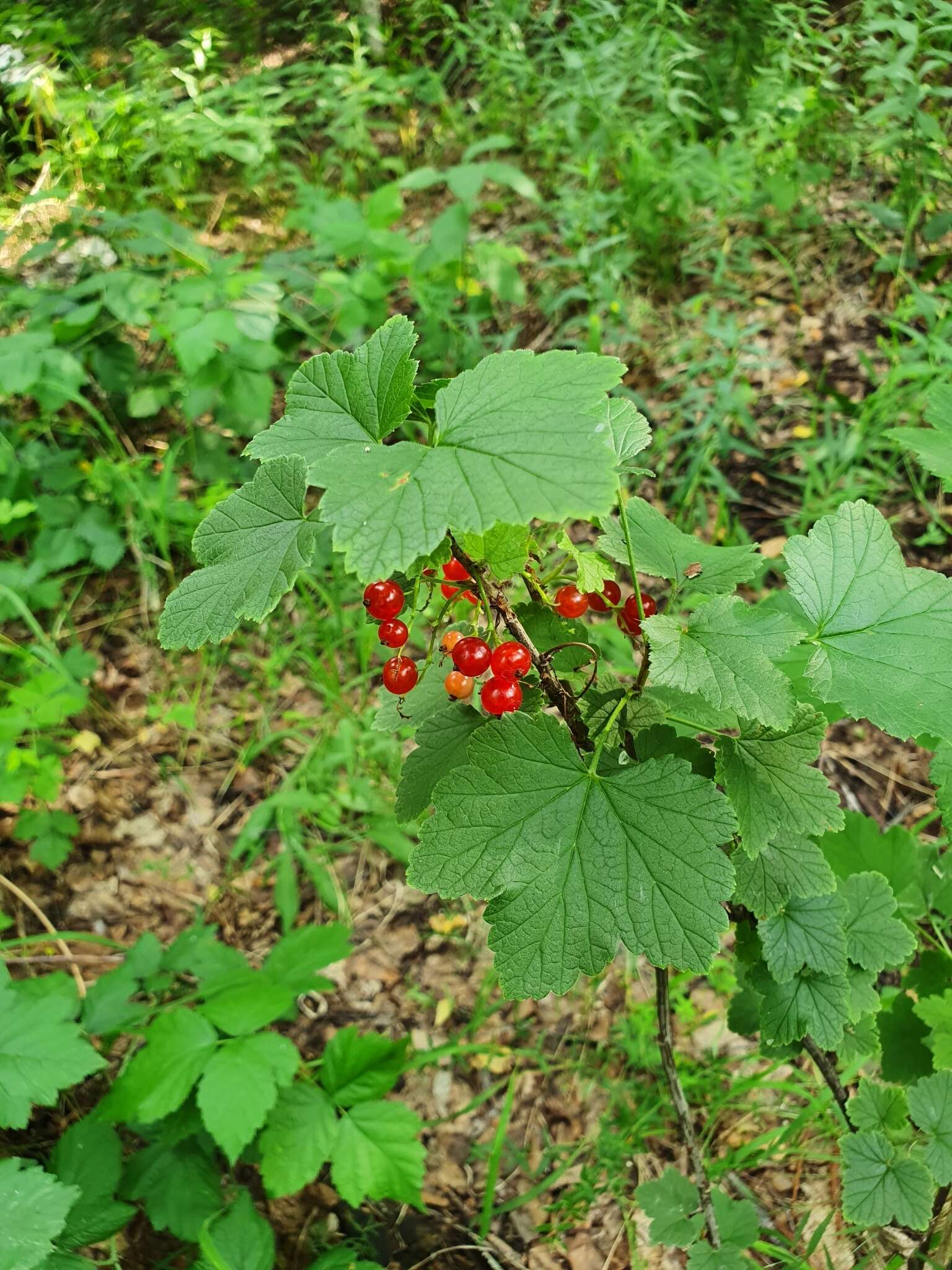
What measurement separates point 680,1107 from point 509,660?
83cm

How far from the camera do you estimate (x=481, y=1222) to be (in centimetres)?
170

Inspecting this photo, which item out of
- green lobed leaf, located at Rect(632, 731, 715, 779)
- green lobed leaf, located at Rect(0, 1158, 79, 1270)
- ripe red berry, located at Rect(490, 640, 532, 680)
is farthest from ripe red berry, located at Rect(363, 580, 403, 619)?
green lobed leaf, located at Rect(0, 1158, 79, 1270)

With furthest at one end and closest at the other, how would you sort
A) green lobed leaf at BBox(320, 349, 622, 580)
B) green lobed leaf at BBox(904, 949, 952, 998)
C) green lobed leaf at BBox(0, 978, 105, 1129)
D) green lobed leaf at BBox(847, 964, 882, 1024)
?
green lobed leaf at BBox(0, 978, 105, 1129)
green lobed leaf at BBox(904, 949, 952, 998)
green lobed leaf at BBox(847, 964, 882, 1024)
green lobed leaf at BBox(320, 349, 622, 580)

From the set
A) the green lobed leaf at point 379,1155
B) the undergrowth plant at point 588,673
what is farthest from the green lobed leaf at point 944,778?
the green lobed leaf at point 379,1155

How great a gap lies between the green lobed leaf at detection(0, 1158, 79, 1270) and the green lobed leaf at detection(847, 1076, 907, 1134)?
3.80 ft

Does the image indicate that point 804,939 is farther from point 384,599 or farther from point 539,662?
point 384,599

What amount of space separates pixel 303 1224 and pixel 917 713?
5.56 ft

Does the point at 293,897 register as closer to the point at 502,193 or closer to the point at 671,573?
the point at 671,573

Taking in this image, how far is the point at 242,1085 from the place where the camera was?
1484 mm

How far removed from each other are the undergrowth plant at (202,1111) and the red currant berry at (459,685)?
944 millimetres

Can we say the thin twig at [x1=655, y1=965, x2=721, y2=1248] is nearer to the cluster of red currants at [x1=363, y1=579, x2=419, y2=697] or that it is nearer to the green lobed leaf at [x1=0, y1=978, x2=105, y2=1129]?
the cluster of red currants at [x1=363, y1=579, x2=419, y2=697]

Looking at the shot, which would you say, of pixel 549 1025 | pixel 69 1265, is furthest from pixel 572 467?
pixel 549 1025

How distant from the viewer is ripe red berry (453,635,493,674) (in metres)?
0.87

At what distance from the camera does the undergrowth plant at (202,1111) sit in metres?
1.45
